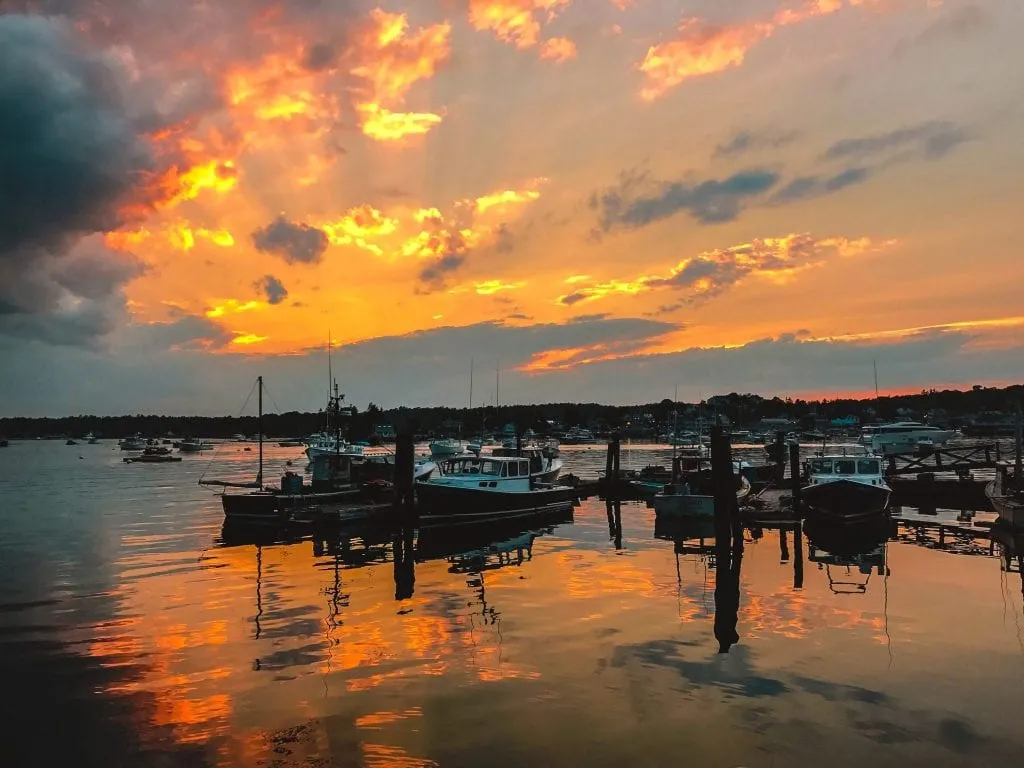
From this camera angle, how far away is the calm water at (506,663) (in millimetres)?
12188

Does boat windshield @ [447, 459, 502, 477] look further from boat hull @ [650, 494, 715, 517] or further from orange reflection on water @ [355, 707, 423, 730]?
orange reflection on water @ [355, 707, 423, 730]

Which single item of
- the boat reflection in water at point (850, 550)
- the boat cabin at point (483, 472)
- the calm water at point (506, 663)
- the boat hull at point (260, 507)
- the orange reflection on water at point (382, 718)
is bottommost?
the boat reflection in water at point (850, 550)

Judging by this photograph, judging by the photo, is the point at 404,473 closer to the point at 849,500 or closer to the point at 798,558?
the point at 798,558

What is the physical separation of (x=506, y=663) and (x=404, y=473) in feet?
91.3

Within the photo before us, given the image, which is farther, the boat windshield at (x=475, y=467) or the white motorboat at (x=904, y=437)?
the white motorboat at (x=904, y=437)

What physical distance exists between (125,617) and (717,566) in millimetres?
20478

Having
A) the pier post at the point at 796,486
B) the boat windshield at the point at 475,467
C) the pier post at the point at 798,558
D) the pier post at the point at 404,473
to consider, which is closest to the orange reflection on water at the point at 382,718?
the pier post at the point at 798,558

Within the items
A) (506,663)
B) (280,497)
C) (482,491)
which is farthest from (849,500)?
(280,497)

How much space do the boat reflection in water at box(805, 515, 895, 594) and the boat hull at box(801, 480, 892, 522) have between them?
490 mm

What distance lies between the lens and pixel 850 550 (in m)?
32.9

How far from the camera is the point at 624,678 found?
50.7 feet

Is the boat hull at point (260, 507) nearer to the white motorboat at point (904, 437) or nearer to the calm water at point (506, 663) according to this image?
the calm water at point (506, 663)

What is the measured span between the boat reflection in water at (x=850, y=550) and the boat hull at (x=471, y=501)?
16.2 metres

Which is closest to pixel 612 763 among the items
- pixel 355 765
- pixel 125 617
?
pixel 355 765
